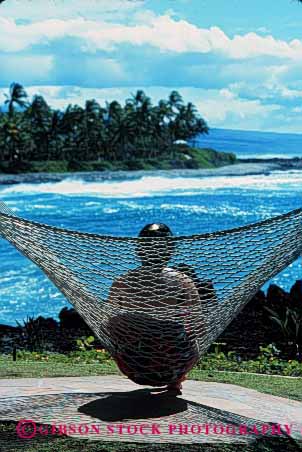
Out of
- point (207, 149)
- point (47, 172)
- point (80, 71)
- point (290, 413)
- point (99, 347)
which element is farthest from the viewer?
point (80, 71)

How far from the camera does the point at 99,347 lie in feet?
17.2

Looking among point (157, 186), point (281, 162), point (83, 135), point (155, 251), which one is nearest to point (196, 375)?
point (155, 251)

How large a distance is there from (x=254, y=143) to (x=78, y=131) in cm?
426

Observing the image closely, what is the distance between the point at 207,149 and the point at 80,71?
175 inches

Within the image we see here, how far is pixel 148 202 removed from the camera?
15.5m

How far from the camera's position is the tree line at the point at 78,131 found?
16.6 metres

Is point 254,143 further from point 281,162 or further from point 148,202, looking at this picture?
point 148,202

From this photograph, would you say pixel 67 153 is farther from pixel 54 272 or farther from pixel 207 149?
pixel 54 272

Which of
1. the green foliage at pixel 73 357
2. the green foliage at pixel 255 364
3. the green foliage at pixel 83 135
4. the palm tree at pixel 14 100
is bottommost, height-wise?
the green foliage at pixel 255 364

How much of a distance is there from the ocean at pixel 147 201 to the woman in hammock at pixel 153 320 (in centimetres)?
1048

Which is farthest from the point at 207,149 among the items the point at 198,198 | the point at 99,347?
the point at 99,347

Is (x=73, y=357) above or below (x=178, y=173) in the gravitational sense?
below

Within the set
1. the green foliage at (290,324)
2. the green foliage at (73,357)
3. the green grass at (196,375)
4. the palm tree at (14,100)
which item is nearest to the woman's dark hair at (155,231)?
the green grass at (196,375)

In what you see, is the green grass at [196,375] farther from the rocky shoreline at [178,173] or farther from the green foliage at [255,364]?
the rocky shoreline at [178,173]
